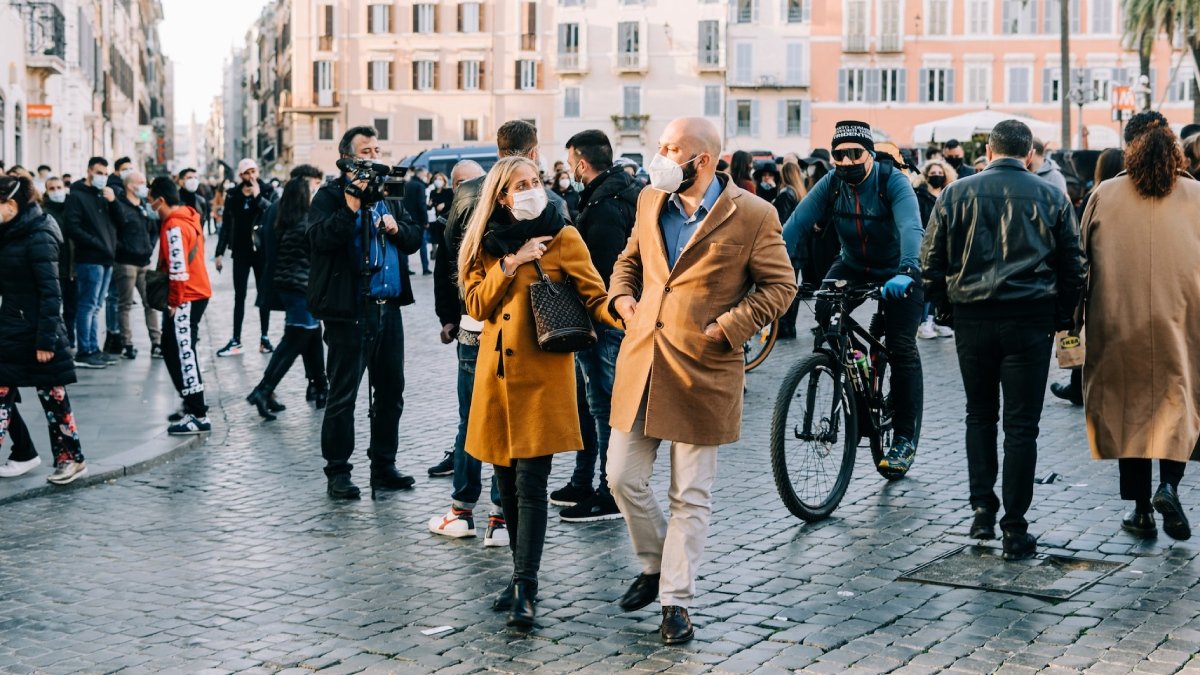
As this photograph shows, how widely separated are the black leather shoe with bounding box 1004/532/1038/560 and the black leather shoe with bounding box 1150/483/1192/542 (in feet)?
2.40

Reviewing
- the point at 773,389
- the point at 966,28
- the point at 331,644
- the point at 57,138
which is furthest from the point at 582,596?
the point at 966,28

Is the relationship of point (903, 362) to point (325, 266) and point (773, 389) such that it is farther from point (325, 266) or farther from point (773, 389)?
point (773, 389)

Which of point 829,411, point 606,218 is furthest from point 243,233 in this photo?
point 829,411

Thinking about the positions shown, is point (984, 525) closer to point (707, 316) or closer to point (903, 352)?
point (903, 352)

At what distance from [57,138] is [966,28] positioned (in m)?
43.2

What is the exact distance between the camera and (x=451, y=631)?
19.1ft

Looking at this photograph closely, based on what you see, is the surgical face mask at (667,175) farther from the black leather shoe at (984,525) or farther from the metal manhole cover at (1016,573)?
the black leather shoe at (984,525)

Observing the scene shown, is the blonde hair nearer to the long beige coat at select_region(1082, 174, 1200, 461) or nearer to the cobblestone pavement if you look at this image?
the cobblestone pavement

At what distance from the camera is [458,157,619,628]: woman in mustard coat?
6117 millimetres

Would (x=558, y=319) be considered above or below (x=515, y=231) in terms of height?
below

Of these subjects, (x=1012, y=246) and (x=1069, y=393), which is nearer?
(x=1012, y=246)

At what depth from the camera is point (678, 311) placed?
18.8 feet

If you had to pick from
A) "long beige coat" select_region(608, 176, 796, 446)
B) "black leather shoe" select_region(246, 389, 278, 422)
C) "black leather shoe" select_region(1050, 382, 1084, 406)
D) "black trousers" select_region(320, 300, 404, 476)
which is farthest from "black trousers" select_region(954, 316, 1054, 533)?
"black leather shoe" select_region(246, 389, 278, 422)

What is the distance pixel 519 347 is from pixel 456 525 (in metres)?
1.59
